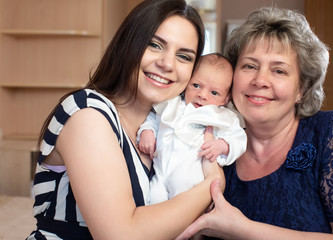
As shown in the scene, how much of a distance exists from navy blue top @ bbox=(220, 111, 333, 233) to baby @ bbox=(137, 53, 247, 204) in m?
0.20

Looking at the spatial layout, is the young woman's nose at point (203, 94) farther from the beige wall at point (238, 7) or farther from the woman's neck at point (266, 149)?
the beige wall at point (238, 7)

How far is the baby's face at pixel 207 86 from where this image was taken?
175 cm

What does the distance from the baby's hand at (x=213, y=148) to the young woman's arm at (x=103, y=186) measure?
0.35 m

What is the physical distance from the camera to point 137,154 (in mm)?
1563

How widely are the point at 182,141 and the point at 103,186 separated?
1.66ft

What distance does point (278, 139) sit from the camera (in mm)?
1842

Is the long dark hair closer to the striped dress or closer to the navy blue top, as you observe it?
the striped dress

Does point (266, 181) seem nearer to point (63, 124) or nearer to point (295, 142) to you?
point (295, 142)

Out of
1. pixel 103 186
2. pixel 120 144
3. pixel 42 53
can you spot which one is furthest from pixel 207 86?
pixel 42 53

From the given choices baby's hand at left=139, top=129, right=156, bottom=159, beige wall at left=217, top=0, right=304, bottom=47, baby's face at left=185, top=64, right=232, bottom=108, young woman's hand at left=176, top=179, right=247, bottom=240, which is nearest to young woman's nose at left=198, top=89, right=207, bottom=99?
baby's face at left=185, top=64, right=232, bottom=108

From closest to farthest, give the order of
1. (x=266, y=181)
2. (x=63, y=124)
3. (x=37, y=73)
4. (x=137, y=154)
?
1. (x=63, y=124)
2. (x=137, y=154)
3. (x=266, y=181)
4. (x=37, y=73)

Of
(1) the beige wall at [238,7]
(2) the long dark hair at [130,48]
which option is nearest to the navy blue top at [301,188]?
(2) the long dark hair at [130,48]

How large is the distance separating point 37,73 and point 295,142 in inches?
136

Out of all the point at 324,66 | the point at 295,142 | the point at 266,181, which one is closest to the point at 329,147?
the point at 295,142
